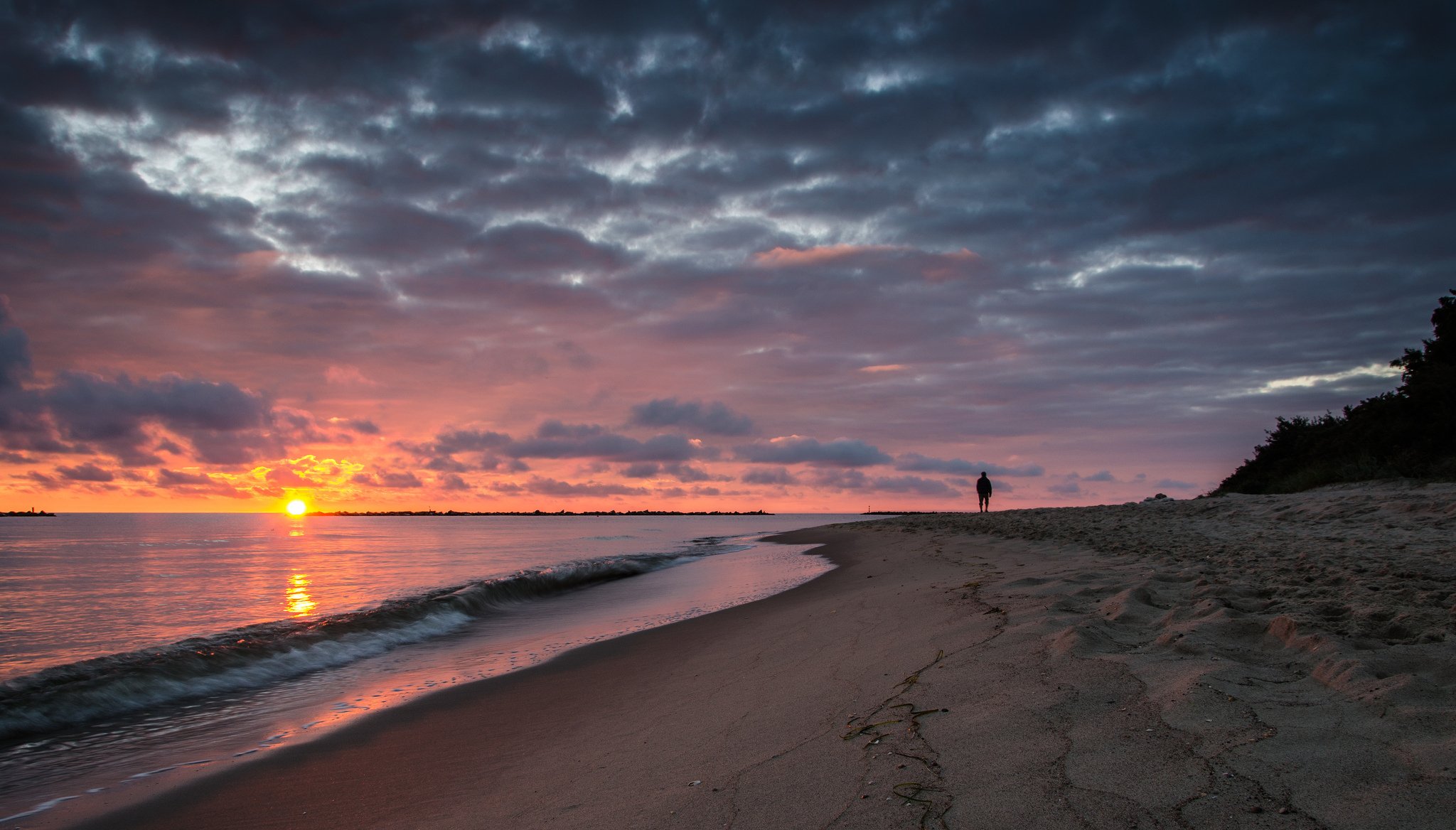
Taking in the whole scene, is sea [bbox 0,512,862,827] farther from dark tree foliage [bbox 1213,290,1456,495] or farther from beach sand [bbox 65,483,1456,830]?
dark tree foliage [bbox 1213,290,1456,495]

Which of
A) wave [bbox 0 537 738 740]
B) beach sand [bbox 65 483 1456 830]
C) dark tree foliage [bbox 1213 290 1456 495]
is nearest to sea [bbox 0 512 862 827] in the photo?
wave [bbox 0 537 738 740]

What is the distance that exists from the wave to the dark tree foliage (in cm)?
2132

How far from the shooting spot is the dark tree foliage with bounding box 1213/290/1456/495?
18297mm

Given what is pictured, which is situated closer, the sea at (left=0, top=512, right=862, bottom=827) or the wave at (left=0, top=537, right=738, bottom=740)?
the sea at (left=0, top=512, right=862, bottom=827)

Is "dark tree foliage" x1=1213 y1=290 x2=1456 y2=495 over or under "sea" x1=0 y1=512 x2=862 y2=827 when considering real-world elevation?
over

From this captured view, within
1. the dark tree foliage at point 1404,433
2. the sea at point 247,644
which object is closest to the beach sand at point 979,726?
the sea at point 247,644

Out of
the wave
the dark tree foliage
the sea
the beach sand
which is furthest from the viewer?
the dark tree foliage

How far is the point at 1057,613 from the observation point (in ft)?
18.7

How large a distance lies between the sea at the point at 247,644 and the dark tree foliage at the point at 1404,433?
49.8ft

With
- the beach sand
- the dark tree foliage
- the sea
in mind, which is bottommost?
the sea

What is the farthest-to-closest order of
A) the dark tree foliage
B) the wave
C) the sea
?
1. the dark tree foliage
2. the wave
3. the sea

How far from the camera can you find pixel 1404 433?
19.8 metres

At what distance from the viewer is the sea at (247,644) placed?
5.68 meters

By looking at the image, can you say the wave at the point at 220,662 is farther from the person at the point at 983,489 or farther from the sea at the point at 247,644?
the person at the point at 983,489
